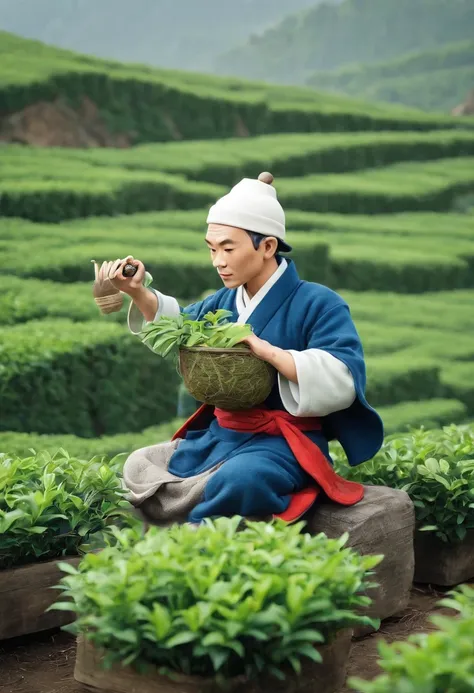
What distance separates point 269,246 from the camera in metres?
3.75

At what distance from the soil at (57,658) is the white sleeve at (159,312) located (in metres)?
1.11

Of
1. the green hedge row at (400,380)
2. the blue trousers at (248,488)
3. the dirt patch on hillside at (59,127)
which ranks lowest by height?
the green hedge row at (400,380)

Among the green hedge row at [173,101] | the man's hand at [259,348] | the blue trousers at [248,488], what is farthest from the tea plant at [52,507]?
the green hedge row at [173,101]

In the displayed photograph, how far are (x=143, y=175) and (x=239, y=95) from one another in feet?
15.2

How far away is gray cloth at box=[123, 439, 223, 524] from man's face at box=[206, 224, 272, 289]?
2.10 feet

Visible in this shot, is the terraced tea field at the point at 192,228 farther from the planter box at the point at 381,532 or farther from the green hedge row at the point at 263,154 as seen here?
the planter box at the point at 381,532

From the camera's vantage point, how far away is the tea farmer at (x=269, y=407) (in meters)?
3.49

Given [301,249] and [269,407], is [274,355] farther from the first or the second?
[301,249]

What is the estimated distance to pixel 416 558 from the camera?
14.4ft

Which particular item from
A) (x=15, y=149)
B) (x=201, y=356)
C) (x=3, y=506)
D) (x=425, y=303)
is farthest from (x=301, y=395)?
(x=15, y=149)

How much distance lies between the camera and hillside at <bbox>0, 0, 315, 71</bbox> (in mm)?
17484

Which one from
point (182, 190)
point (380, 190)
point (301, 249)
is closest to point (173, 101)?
point (380, 190)

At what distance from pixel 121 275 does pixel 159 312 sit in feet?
0.83

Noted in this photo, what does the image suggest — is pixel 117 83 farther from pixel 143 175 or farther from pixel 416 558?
pixel 416 558
